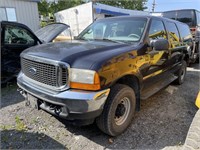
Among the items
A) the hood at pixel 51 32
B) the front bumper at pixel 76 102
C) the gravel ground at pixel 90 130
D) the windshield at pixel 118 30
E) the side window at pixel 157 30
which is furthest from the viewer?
the hood at pixel 51 32

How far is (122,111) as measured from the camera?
9.93 ft

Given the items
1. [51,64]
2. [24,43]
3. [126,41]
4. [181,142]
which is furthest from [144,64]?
[24,43]

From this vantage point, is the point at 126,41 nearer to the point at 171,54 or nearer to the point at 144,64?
the point at 144,64

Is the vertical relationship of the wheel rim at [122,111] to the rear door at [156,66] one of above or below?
below

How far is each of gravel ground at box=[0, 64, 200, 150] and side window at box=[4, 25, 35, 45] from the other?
1.75 m

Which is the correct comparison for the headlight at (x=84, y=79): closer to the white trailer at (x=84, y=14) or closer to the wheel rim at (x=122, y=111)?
the wheel rim at (x=122, y=111)

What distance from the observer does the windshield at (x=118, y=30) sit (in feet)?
11.4

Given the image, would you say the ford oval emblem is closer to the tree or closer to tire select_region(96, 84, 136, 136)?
tire select_region(96, 84, 136, 136)

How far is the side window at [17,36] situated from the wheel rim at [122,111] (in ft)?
11.8

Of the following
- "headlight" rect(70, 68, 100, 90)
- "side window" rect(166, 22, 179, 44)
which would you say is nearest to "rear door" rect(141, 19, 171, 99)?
"side window" rect(166, 22, 179, 44)

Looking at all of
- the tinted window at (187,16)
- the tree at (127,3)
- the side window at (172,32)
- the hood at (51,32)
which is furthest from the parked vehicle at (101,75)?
the tree at (127,3)

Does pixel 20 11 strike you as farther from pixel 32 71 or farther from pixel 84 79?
pixel 84 79

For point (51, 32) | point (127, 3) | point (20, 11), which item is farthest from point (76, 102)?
point (127, 3)

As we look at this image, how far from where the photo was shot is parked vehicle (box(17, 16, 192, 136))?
7.81 feet
